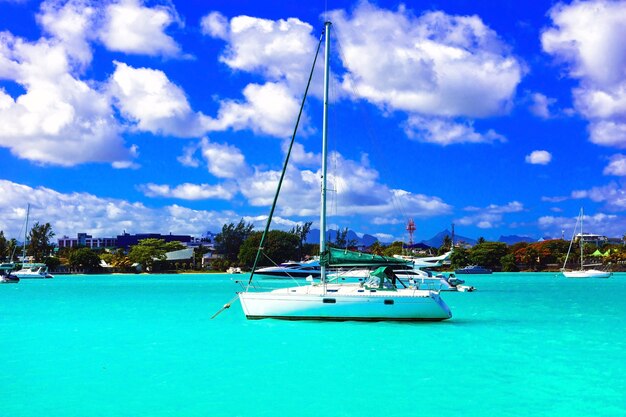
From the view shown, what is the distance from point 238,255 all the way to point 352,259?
14148cm

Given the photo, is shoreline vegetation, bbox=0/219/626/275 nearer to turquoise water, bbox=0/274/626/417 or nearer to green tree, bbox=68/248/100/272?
green tree, bbox=68/248/100/272

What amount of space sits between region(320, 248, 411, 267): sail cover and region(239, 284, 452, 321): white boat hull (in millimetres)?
1683

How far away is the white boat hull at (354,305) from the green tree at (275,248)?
12317 cm

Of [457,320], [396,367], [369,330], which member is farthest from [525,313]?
[396,367]

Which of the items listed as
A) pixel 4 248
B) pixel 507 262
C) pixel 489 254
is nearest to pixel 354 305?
pixel 489 254

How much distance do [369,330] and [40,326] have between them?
19031 mm

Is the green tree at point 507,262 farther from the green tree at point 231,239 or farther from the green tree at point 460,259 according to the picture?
the green tree at point 231,239

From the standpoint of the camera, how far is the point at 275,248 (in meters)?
158

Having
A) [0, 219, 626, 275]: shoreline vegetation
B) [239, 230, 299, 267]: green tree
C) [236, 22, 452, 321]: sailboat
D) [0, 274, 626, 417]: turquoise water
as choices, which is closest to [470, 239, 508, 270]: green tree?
[0, 219, 626, 275]: shoreline vegetation

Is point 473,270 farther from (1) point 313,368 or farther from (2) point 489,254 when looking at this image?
(1) point 313,368

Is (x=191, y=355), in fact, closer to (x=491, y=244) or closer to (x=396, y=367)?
(x=396, y=367)

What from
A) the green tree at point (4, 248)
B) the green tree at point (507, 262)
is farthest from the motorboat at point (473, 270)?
the green tree at point (4, 248)

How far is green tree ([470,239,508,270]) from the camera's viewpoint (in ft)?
570

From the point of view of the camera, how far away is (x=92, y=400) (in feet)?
60.4
